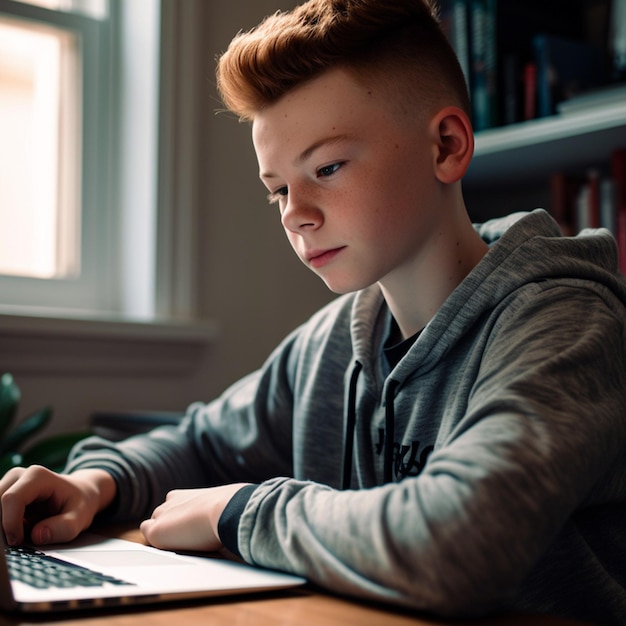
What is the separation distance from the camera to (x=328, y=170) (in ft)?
2.88

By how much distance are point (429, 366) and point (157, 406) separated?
3.20 ft

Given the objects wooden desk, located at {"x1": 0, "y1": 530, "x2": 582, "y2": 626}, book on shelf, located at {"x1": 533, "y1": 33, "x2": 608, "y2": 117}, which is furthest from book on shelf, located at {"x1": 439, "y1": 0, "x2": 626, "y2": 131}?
wooden desk, located at {"x1": 0, "y1": 530, "x2": 582, "y2": 626}

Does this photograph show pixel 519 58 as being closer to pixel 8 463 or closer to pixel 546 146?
pixel 546 146

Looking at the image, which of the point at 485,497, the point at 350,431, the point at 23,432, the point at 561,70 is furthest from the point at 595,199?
the point at 485,497

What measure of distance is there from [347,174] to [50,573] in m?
0.47

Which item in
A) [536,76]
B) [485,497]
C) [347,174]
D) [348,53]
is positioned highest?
[536,76]

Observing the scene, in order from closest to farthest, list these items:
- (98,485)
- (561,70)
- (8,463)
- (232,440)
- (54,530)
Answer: (54,530) < (98,485) < (232,440) < (8,463) < (561,70)

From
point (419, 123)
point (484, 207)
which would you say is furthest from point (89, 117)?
point (419, 123)

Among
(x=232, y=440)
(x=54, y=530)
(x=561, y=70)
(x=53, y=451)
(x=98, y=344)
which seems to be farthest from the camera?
(x=561, y=70)

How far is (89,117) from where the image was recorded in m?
1.85

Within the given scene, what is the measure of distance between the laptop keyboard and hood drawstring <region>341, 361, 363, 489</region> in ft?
1.22

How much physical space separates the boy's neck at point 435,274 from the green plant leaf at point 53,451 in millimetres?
717

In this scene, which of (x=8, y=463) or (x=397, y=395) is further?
(x=8, y=463)

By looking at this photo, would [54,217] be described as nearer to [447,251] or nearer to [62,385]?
[62,385]
